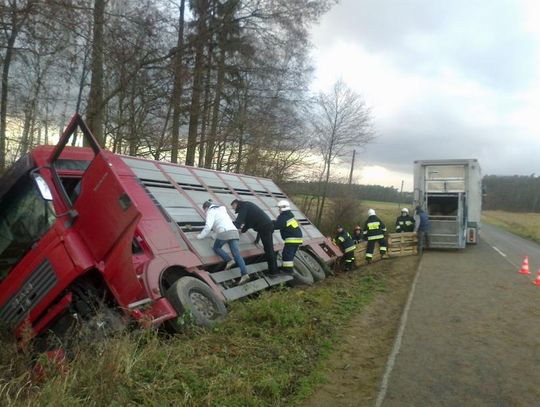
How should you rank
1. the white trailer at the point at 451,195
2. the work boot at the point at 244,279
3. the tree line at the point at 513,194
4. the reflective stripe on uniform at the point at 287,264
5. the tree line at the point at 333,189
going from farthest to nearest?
the tree line at the point at 513,194 < the tree line at the point at 333,189 < the white trailer at the point at 451,195 < the reflective stripe on uniform at the point at 287,264 < the work boot at the point at 244,279

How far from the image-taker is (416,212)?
52.0 ft

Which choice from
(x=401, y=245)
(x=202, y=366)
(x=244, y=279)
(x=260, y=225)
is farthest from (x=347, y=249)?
(x=202, y=366)

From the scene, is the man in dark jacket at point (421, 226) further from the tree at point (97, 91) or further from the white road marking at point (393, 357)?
the tree at point (97, 91)

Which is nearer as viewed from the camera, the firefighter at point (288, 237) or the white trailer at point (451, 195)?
the firefighter at point (288, 237)

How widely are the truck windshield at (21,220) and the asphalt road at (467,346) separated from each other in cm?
429

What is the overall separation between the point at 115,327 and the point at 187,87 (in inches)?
414

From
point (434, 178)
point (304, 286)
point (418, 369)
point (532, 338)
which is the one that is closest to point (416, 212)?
point (434, 178)

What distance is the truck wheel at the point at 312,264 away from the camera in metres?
10.7

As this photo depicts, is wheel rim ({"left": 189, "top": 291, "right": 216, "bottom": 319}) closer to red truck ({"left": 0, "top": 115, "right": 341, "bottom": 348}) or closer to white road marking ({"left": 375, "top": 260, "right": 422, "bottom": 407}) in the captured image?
red truck ({"left": 0, "top": 115, "right": 341, "bottom": 348})

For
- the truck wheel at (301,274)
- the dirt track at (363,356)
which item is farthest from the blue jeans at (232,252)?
the dirt track at (363,356)

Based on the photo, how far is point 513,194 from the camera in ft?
297

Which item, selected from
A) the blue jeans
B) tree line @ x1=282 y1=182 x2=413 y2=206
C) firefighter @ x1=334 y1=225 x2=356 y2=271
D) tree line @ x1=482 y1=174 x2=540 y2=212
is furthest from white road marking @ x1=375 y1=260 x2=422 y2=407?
tree line @ x1=482 y1=174 x2=540 y2=212

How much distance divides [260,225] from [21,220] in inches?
165

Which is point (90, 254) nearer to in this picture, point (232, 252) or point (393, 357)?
point (232, 252)
